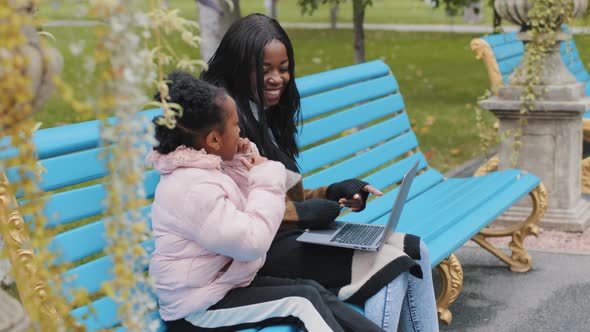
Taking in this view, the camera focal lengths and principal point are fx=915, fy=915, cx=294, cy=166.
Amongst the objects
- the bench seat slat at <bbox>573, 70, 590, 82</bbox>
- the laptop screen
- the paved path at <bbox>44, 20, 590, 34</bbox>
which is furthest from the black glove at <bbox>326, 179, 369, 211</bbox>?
the paved path at <bbox>44, 20, 590, 34</bbox>

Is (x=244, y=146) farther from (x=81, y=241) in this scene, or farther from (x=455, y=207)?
(x=455, y=207)

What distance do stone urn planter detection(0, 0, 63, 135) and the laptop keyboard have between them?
5.41 feet

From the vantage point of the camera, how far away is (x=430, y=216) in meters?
4.15

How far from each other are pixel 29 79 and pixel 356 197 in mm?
2094

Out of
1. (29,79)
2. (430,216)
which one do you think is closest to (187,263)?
(29,79)

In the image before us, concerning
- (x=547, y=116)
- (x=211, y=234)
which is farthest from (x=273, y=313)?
(x=547, y=116)

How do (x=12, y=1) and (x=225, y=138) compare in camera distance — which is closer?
(x=12, y=1)

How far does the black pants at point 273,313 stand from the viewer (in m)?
2.69

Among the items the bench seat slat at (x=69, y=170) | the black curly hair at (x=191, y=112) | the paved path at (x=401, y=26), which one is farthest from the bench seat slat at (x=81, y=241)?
the paved path at (x=401, y=26)

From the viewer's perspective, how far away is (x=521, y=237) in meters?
5.00

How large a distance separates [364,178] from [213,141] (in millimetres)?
1878

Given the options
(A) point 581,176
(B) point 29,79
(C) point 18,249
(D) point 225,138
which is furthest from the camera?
(A) point 581,176

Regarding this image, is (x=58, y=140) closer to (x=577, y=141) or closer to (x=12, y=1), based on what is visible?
(x=12, y=1)

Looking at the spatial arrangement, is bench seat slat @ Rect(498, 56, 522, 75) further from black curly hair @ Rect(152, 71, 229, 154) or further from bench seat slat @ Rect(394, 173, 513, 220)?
black curly hair @ Rect(152, 71, 229, 154)
